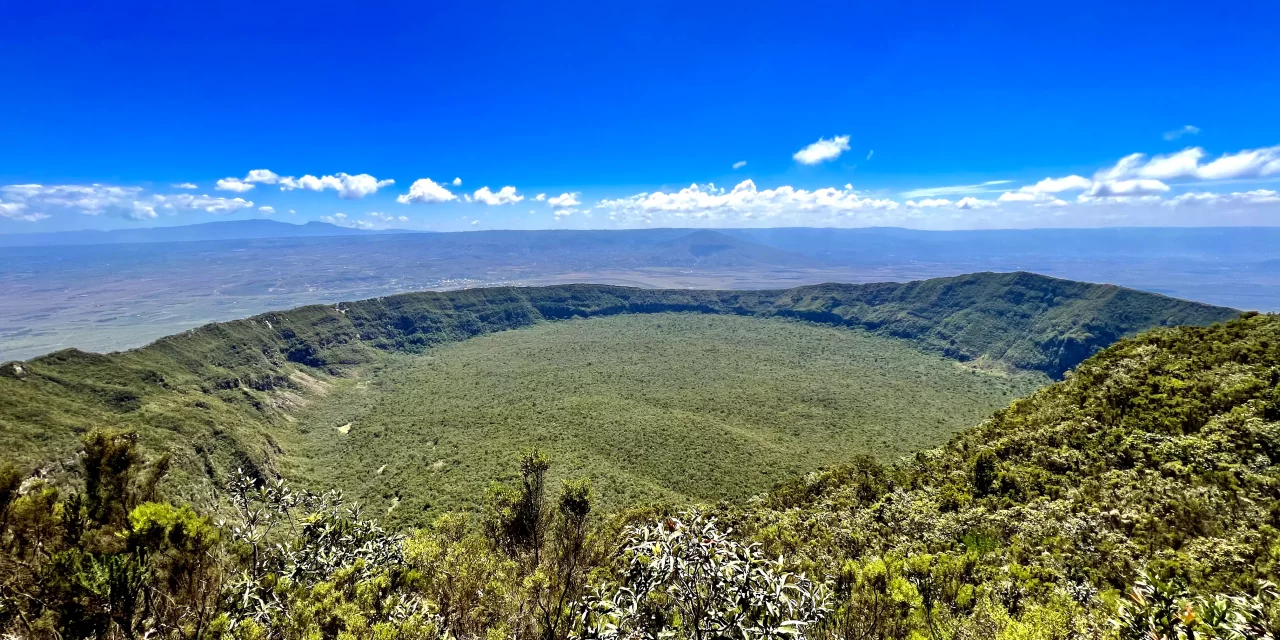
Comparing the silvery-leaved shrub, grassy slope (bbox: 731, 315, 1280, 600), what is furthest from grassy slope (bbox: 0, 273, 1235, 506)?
grassy slope (bbox: 731, 315, 1280, 600)

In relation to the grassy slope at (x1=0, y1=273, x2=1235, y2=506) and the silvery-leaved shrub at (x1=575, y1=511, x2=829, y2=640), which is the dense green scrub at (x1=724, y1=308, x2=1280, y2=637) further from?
the grassy slope at (x1=0, y1=273, x2=1235, y2=506)

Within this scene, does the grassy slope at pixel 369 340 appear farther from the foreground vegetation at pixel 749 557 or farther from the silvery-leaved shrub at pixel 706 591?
the silvery-leaved shrub at pixel 706 591

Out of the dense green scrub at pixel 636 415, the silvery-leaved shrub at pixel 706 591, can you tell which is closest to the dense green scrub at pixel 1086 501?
the silvery-leaved shrub at pixel 706 591

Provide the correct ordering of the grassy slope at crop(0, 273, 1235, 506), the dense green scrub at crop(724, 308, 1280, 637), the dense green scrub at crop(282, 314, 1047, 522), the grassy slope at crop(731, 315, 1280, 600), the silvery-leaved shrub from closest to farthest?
the silvery-leaved shrub → the dense green scrub at crop(724, 308, 1280, 637) → the grassy slope at crop(731, 315, 1280, 600) → the grassy slope at crop(0, 273, 1235, 506) → the dense green scrub at crop(282, 314, 1047, 522)

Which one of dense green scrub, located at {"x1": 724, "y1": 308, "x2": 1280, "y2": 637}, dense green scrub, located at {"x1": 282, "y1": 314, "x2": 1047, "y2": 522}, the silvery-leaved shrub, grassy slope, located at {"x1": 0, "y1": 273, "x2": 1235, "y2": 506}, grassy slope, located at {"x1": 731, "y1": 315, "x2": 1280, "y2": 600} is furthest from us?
dense green scrub, located at {"x1": 282, "y1": 314, "x2": 1047, "y2": 522}

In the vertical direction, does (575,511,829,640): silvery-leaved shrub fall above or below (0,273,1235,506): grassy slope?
above

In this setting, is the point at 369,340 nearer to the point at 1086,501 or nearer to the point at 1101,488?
the point at 1086,501
